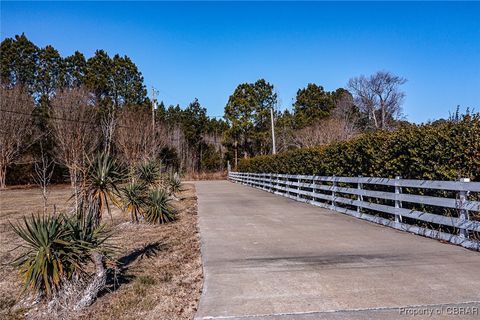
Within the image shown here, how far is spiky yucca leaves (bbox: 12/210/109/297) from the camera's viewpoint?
4168mm

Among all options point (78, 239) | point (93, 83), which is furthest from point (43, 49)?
point (78, 239)

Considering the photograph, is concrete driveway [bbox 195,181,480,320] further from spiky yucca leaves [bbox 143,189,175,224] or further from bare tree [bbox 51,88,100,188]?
bare tree [bbox 51,88,100,188]

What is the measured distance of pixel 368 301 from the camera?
387cm

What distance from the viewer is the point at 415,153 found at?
7.88 metres

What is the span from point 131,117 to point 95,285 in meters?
31.5

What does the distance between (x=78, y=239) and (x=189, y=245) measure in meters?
2.96

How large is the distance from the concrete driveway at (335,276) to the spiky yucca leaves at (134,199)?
292 centimetres

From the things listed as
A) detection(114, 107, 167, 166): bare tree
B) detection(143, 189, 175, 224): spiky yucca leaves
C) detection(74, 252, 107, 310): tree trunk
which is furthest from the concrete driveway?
detection(114, 107, 167, 166): bare tree

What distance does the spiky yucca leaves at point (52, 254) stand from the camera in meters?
4.17

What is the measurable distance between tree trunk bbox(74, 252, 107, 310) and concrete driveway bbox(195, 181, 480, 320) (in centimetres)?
125

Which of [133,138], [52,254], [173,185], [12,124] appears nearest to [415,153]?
[52,254]

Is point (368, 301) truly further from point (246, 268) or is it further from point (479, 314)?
point (246, 268)

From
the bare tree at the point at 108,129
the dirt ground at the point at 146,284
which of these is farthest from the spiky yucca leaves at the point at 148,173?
the bare tree at the point at 108,129

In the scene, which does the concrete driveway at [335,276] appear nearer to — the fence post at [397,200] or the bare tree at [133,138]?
the fence post at [397,200]
